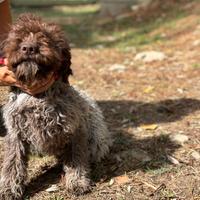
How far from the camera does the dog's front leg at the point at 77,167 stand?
4.59 m

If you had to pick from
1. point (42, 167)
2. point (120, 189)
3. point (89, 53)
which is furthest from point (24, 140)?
point (89, 53)

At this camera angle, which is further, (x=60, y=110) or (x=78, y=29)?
(x=78, y=29)

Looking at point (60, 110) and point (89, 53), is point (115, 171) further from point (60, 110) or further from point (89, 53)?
point (89, 53)

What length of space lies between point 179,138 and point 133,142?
0.50 m

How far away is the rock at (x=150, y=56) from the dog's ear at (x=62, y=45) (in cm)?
480

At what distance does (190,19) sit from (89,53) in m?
2.75

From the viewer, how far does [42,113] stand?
441cm

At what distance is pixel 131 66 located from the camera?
8.86 meters

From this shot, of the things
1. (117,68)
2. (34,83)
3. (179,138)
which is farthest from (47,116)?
(117,68)

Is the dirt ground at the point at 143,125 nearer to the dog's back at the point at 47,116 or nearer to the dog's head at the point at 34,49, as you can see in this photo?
the dog's back at the point at 47,116

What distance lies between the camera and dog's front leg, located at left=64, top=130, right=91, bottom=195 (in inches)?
181

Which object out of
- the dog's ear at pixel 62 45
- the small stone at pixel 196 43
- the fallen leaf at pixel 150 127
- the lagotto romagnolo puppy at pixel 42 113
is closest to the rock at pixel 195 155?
the fallen leaf at pixel 150 127

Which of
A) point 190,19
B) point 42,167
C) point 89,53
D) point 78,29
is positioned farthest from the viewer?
point 78,29

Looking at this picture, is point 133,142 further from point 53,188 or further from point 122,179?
point 53,188
